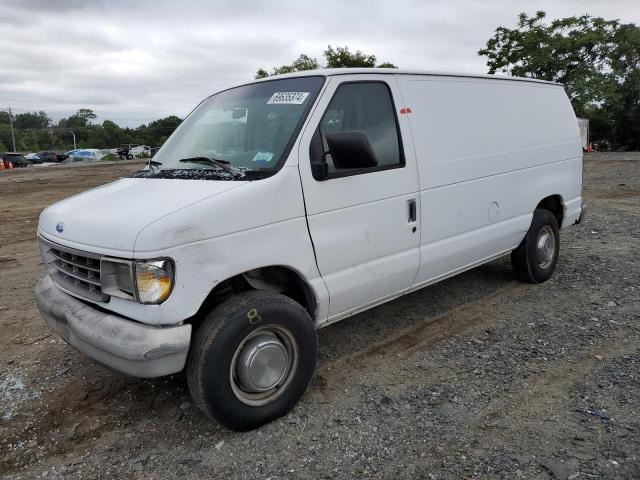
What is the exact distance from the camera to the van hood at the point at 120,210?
265cm

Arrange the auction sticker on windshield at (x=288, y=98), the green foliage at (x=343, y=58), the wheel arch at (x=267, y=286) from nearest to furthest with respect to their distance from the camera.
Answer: the wheel arch at (x=267, y=286) → the auction sticker on windshield at (x=288, y=98) → the green foliage at (x=343, y=58)

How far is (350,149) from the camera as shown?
3086 millimetres

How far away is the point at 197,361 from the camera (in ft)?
8.98

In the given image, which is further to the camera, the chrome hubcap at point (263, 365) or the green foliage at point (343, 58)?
the green foliage at point (343, 58)

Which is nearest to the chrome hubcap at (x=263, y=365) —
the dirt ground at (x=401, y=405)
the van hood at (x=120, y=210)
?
the dirt ground at (x=401, y=405)

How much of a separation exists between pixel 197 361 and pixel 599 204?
34.4ft

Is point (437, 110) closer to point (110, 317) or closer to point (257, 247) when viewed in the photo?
point (257, 247)

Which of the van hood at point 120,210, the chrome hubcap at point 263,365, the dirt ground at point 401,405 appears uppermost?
the van hood at point 120,210

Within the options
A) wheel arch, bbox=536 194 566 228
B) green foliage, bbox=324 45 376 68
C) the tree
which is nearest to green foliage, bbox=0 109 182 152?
the tree

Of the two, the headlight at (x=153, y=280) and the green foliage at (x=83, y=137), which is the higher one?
the green foliage at (x=83, y=137)

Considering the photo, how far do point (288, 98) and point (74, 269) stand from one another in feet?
5.80

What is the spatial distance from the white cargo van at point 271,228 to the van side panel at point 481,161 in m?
0.02

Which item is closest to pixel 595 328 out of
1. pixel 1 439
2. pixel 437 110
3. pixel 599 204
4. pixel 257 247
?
pixel 437 110

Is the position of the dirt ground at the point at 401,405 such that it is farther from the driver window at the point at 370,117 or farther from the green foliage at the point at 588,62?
the green foliage at the point at 588,62
